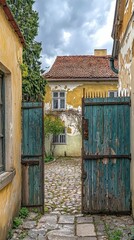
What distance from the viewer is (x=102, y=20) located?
18.4 metres

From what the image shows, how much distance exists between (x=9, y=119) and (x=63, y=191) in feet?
12.6

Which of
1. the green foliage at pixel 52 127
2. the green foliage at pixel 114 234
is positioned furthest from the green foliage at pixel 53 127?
the green foliage at pixel 114 234

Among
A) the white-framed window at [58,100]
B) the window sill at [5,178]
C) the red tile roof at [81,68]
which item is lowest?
the window sill at [5,178]

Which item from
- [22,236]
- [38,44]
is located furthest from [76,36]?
[22,236]

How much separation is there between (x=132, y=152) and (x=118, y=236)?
163 centimetres

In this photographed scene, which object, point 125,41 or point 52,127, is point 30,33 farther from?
point 125,41

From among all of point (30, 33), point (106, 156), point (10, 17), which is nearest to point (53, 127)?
point (30, 33)

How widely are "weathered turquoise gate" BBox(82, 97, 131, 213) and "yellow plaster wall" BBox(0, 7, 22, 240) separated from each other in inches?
51.5

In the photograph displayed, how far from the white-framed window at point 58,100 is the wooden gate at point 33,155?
1166 centimetres

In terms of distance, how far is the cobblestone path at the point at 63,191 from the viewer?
632cm

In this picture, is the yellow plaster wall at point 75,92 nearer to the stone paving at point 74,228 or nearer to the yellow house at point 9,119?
the yellow house at point 9,119

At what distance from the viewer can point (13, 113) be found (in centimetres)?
505

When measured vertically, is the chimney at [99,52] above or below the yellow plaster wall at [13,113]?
above

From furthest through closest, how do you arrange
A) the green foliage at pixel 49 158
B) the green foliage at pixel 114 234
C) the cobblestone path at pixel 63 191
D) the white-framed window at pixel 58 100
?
the white-framed window at pixel 58 100, the green foliage at pixel 49 158, the cobblestone path at pixel 63 191, the green foliage at pixel 114 234
